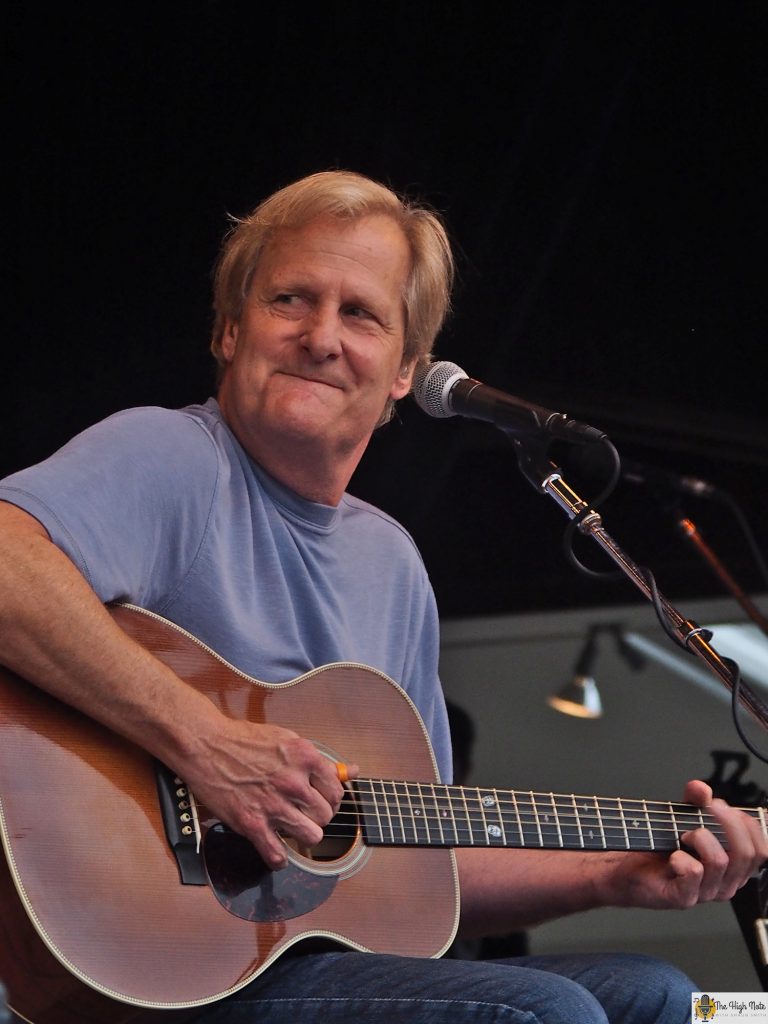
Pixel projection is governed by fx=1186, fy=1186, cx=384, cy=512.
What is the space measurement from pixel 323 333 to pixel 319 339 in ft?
0.05

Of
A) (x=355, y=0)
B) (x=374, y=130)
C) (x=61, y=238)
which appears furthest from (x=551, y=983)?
(x=355, y=0)

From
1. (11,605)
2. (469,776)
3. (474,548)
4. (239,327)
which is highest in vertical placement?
(239,327)

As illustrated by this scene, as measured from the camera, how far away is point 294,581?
72.5 inches

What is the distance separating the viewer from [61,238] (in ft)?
7.13

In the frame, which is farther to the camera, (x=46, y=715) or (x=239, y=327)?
(x=239, y=327)

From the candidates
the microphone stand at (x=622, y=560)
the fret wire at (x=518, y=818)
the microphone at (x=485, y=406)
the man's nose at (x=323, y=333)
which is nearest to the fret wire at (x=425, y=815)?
the fret wire at (x=518, y=818)

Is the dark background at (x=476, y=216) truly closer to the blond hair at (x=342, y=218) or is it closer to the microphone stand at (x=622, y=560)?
the blond hair at (x=342, y=218)

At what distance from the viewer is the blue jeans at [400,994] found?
1354 millimetres

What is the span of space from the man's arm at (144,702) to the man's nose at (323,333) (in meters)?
0.62

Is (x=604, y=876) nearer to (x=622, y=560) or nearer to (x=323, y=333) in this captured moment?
(x=622, y=560)

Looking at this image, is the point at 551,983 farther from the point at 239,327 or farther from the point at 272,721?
the point at 239,327

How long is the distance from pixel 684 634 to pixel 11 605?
101cm

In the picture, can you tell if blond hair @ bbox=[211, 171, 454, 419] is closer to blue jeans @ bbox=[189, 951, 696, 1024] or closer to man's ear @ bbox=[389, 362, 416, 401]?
man's ear @ bbox=[389, 362, 416, 401]

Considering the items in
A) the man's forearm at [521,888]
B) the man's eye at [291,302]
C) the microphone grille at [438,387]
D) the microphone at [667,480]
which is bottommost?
the man's forearm at [521,888]
